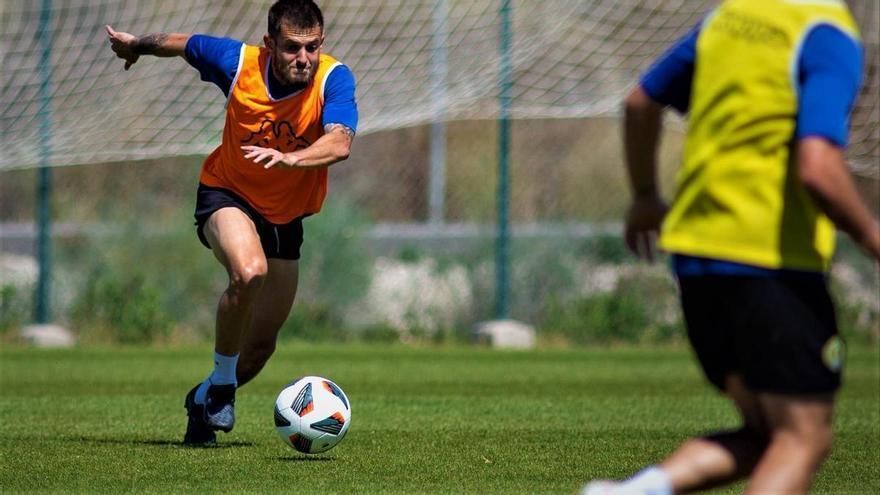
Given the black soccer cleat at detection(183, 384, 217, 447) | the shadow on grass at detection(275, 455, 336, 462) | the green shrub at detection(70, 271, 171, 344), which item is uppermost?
the shadow on grass at detection(275, 455, 336, 462)

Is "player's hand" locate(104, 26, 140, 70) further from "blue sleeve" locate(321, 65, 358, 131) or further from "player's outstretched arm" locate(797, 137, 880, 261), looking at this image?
"player's outstretched arm" locate(797, 137, 880, 261)

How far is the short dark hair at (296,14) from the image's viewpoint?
21.7ft

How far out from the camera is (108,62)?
14.1 metres

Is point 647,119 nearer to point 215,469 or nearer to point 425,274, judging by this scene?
point 215,469

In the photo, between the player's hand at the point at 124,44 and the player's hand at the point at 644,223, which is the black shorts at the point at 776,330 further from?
the player's hand at the point at 124,44

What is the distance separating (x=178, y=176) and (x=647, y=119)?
1694 centimetres

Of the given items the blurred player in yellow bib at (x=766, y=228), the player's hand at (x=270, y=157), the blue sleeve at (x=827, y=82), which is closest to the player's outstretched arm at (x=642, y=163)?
the blurred player in yellow bib at (x=766, y=228)

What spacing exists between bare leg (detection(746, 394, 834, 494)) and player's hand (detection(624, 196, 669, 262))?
2.15 feet

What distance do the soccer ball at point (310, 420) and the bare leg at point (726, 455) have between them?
289 cm

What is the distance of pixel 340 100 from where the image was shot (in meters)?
6.77

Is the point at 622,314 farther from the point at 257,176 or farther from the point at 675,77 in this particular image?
the point at 675,77

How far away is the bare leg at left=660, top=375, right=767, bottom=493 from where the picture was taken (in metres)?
3.78

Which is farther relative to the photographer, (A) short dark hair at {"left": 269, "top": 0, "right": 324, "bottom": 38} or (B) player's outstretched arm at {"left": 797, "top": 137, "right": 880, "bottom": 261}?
(A) short dark hair at {"left": 269, "top": 0, "right": 324, "bottom": 38}

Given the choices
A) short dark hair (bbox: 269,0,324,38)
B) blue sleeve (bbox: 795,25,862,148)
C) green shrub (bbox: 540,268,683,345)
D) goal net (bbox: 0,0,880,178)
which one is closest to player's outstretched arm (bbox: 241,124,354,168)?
short dark hair (bbox: 269,0,324,38)
